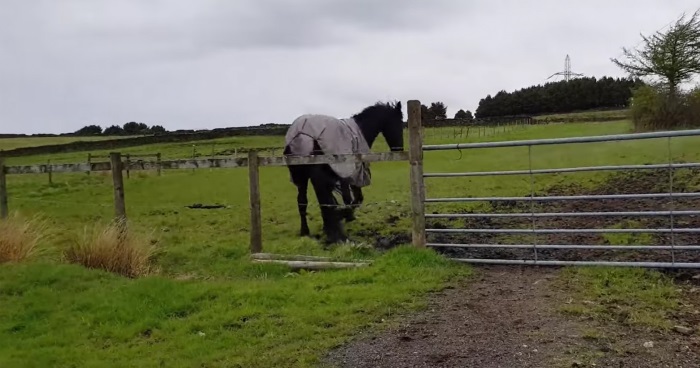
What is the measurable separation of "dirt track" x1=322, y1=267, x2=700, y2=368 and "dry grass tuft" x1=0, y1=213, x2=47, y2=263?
→ 5.49 metres

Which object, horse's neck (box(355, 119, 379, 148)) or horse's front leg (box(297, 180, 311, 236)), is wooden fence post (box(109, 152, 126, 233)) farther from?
horse's neck (box(355, 119, 379, 148))

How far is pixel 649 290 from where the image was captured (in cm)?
552

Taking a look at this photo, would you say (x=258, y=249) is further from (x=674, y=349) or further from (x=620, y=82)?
(x=620, y=82)

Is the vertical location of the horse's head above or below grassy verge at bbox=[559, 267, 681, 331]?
above

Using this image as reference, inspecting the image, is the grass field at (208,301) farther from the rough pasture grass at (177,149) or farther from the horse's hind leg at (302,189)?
the rough pasture grass at (177,149)

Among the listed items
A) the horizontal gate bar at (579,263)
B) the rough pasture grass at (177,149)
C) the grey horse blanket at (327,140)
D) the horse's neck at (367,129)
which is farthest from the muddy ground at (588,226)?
the rough pasture grass at (177,149)

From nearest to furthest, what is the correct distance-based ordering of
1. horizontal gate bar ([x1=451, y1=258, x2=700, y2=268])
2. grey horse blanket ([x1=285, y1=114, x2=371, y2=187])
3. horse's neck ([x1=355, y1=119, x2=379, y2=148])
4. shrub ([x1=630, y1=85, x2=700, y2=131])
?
horizontal gate bar ([x1=451, y1=258, x2=700, y2=268]) < grey horse blanket ([x1=285, y1=114, x2=371, y2=187]) < horse's neck ([x1=355, y1=119, x2=379, y2=148]) < shrub ([x1=630, y1=85, x2=700, y2=131])

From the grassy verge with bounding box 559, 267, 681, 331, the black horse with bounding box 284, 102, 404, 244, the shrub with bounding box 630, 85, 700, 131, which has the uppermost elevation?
the shrub with bounding box 630, 85, 700, 131

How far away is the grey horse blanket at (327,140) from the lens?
9.70m

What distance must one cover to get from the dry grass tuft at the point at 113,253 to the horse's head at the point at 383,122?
184 inches

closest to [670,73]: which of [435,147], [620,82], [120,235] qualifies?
[435,147]

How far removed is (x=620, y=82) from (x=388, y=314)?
6947 cm

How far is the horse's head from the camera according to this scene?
11.2 m

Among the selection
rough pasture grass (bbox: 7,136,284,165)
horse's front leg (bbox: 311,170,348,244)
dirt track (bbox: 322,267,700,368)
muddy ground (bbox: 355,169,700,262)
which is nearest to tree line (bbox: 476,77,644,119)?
rough pasture grass (bbox: 7,136,284,165)
